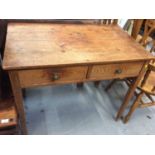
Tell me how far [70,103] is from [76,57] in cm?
84

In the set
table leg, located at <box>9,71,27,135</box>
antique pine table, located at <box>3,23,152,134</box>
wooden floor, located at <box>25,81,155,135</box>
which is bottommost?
wooden floor, located at <box>25,81,155,135</box>

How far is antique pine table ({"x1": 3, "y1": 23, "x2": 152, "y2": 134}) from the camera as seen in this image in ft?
3.32

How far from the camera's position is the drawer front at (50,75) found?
102cm

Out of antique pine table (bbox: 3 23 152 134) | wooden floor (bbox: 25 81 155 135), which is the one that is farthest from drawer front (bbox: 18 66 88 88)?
wooden floor (bbox: 25 81 155 135)

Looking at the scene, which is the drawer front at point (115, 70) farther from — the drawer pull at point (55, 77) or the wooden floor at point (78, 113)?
the wooden floor at point (78, 113)

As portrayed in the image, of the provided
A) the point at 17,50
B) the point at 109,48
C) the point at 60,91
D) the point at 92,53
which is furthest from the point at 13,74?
the point at 60,91

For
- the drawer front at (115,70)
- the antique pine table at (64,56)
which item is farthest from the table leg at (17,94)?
the drawer front at (115,70)

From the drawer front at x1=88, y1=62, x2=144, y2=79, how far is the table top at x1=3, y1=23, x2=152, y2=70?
0.06 metres

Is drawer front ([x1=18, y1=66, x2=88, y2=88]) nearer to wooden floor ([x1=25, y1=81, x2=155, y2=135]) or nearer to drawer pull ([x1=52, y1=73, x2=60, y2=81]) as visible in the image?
drawer pull ([x1=52, y1=73, x2=60, y2=81])

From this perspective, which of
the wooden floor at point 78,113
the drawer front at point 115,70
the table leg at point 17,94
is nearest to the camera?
the table leg at point 17,94

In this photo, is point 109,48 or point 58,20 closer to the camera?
point 109,48
